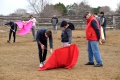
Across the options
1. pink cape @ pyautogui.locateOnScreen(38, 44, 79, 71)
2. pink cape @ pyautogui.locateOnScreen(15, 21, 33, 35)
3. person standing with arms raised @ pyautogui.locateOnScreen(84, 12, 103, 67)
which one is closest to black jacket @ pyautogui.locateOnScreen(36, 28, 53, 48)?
pink cape @ pyautogui.locateOnScreen(38, 44, 79, 71)

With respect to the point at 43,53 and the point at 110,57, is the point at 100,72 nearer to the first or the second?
the point at 43,53

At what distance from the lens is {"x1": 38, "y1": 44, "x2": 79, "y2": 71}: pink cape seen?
9672 mm

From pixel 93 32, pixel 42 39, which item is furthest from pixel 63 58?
pixel 93 32

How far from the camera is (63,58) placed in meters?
9.90

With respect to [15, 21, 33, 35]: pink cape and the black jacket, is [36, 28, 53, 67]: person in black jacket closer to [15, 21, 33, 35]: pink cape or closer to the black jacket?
the black jacket

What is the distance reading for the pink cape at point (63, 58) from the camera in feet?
31.7

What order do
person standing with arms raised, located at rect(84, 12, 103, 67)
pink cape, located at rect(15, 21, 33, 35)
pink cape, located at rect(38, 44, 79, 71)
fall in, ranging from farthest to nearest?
pink cape, located at rect(15, 21, 33, 35) < person standing with arms raised, located at rect(84, 12, 103, 67) < pink cape, located at rect(38, 44, 79, 71)

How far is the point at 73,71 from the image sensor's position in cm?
938

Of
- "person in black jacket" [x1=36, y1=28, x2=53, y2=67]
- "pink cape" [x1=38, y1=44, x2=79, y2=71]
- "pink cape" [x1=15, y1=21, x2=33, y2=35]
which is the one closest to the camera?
"person in black jacket" [x1=36, y1=28, x2=53, y2=67]

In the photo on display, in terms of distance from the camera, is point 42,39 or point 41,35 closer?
point 41,35

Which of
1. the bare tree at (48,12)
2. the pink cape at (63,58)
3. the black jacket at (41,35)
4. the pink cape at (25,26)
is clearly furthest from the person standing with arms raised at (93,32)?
the bare tree at (48,12)

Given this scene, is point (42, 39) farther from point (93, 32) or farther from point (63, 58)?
point (93, 32)

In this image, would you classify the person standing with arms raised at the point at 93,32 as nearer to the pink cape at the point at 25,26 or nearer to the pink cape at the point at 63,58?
the pink cape at the point at 63,58

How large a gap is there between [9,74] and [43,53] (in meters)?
1.58
